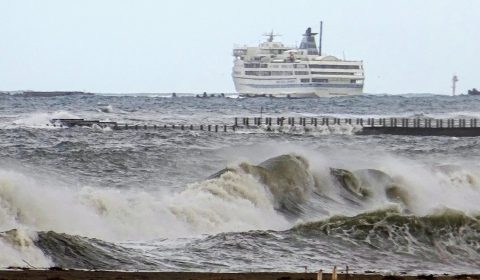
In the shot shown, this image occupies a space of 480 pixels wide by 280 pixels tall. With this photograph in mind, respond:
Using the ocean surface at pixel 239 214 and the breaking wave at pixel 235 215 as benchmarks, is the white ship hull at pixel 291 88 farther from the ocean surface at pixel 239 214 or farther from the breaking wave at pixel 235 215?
the breaking wave at pixel 235 215

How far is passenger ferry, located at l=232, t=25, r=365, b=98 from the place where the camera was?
158875 mm

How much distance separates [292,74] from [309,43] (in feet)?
71.3

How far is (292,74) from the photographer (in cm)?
15950

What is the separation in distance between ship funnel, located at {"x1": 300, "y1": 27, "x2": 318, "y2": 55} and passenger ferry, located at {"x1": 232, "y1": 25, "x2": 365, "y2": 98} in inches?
335

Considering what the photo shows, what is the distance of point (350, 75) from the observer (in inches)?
6447

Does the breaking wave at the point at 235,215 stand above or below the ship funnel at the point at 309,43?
below

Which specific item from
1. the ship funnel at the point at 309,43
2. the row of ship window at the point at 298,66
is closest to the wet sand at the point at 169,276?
the row of ship window at the point at 298,66

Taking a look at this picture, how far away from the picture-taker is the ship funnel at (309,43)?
177875 millimetres

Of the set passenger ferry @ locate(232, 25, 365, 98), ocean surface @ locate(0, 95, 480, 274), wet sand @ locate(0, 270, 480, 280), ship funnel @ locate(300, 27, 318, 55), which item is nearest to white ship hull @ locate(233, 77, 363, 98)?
passenger ferry @ locate(232, 25, 365, 98)

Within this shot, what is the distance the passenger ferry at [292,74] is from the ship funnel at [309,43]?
335 inches

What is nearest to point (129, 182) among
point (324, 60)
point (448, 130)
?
point (448, 130)

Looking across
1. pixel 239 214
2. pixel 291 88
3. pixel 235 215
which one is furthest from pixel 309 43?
pixel 235 215

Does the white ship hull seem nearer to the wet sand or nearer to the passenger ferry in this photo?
the passenger ferry

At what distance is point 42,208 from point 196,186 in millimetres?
5354
